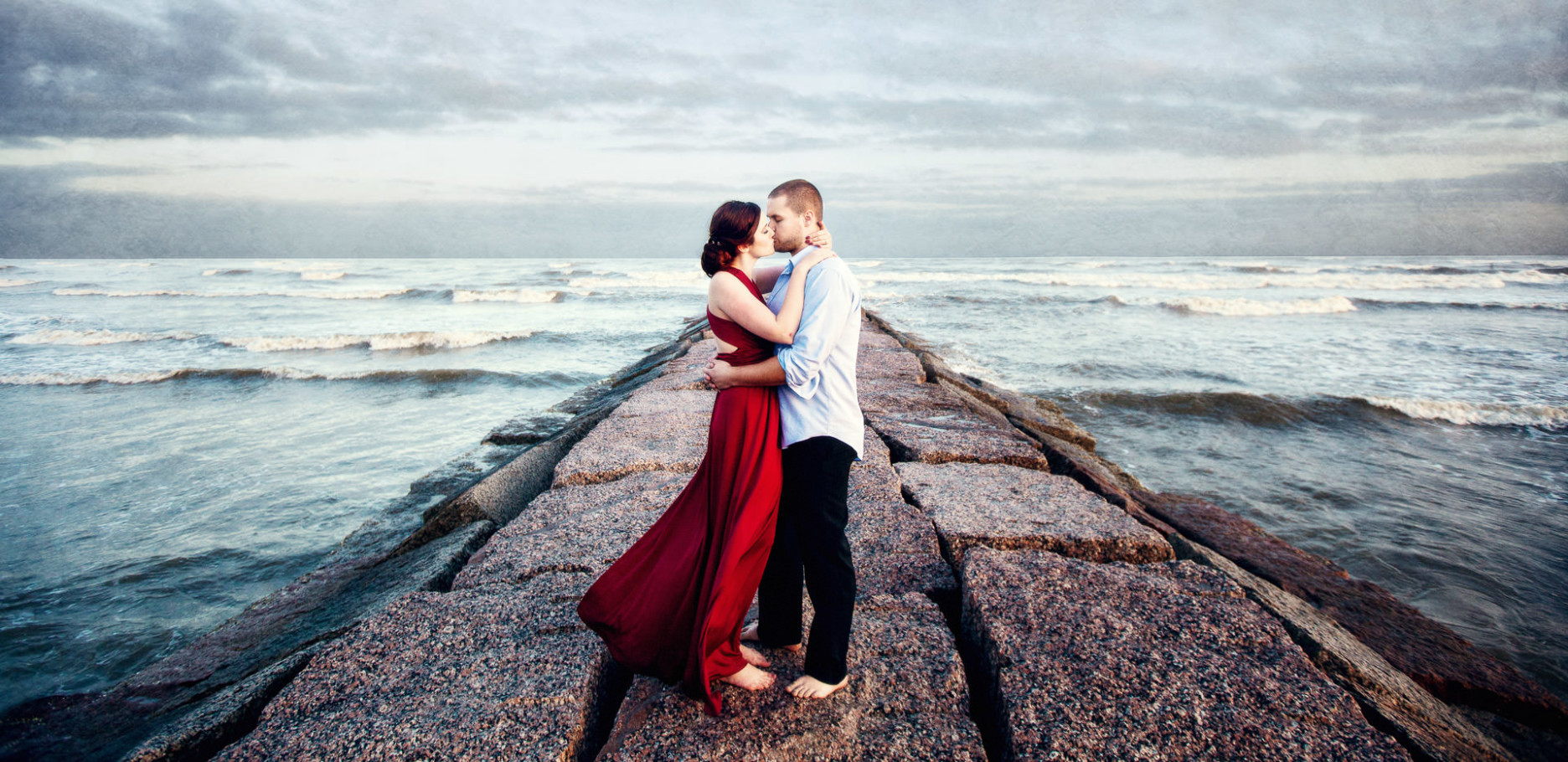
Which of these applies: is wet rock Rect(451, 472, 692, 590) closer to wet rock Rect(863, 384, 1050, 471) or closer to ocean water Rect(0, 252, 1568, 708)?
wet rock Rect(863, 384, 1050, 471)

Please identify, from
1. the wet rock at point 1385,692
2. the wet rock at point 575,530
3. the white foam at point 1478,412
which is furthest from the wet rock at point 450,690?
the white foam at point 1478,412

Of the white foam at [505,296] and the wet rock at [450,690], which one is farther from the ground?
the white foam at [505,296]

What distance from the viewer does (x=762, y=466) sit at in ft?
6.64

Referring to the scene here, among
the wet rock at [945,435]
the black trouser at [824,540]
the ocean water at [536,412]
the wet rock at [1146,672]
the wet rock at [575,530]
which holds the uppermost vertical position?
the black trouser at [824,540]

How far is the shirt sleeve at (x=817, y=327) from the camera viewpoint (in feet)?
6.22

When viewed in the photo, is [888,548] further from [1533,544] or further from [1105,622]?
[1533,544]

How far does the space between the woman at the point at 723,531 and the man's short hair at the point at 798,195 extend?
0.10 metres

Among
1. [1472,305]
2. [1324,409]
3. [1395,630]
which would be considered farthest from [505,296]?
[1472,305]

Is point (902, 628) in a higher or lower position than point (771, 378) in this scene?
lower

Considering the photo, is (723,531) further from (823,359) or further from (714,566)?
(823,359)

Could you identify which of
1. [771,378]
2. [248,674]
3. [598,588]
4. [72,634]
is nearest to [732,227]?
[771,378]

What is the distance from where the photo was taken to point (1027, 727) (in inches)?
73.3

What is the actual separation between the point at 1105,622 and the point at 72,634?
4.95m

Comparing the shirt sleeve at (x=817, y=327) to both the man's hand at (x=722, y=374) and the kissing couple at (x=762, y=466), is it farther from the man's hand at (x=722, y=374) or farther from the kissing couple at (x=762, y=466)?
the man's hand at (x=722, y=374)
